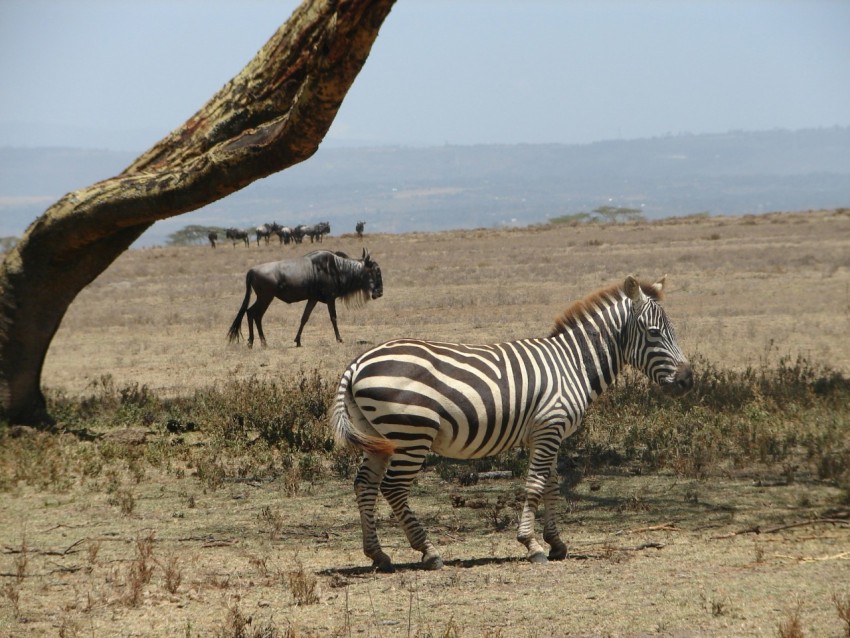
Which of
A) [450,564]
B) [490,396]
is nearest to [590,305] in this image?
[490,396]

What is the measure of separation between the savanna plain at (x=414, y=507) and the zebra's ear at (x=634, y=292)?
1855 mm

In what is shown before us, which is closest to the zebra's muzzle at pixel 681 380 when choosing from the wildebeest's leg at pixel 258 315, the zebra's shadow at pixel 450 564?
the zebra's shadow at pixel 450 564

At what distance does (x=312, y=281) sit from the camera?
68.6 ft

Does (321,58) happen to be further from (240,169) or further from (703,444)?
(703,444)

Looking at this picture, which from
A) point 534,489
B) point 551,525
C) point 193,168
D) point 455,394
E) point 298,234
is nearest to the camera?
point 455,394

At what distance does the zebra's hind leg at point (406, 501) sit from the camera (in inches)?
296

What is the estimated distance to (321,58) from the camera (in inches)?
378

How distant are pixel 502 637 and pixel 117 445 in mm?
7077

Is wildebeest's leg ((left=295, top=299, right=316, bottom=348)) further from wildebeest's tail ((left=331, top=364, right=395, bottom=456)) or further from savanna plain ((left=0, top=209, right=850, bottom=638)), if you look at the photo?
wildebeest's tail ((left=331, top=364, right=395, bottom=456))

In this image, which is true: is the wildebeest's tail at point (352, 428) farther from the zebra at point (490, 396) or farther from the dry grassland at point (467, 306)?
the dry grassland at point (467, 306)

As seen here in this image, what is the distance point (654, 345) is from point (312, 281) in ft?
43.1

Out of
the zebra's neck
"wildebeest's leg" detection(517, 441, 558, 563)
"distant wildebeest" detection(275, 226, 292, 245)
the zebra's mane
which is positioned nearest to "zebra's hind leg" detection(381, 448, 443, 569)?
"wildebeest's leg" detection(517, 441, 558, 563)

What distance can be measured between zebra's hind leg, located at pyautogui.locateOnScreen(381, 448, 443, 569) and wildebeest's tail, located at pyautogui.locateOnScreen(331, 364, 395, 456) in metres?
0.21

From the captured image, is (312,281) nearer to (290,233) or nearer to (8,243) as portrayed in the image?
(290,233)
